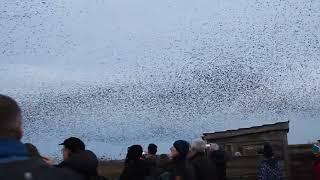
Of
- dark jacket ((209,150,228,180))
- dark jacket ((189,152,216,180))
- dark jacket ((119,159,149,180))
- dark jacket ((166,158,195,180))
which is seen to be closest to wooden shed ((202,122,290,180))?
dark jacket ((209,150,228,180))

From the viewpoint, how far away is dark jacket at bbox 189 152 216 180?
299 inches

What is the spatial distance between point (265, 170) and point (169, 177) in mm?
4997

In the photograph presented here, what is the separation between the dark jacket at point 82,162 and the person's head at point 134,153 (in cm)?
275

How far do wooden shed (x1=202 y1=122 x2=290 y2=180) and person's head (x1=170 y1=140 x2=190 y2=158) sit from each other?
30.4ft

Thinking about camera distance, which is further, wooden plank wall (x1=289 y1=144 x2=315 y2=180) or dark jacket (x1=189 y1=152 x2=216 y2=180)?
wooden plank wall (x1=289 y1=144 x2=315 y2=180)

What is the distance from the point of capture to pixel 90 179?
6262 mm

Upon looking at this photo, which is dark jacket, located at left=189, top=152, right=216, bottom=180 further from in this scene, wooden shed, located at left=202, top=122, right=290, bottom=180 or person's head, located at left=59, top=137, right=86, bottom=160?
wooden shed, located at left=202, top=122, right=290, bottom=180

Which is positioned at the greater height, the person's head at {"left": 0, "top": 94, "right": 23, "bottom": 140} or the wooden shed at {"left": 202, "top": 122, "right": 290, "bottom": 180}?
the wooden shed at {"left": 202, "top": 122, "right": 290, "bottom": 180}

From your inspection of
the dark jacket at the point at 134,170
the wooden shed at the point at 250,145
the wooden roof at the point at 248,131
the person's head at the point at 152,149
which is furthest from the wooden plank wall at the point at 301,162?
the dark jacket at the point at 134,170

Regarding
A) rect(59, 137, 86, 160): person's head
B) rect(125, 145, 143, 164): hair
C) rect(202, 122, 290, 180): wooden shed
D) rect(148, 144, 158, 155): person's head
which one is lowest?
rect(59, 137, 86, 160): person's head

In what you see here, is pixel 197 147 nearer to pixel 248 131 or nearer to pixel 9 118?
pixel 9 118

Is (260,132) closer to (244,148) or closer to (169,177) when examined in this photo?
(244,148)

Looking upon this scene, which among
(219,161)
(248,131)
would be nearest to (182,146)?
(219,161)

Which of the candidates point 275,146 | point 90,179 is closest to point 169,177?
point 90,179
